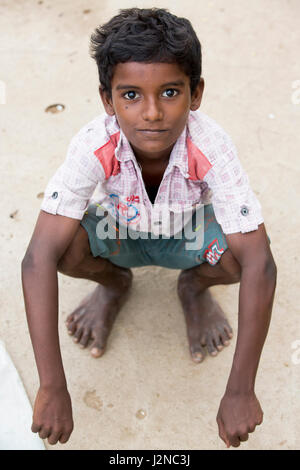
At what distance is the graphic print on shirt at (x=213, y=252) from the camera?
4.95 feet

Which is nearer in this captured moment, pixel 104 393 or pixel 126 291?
pixel 104 393

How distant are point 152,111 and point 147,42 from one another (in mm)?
144

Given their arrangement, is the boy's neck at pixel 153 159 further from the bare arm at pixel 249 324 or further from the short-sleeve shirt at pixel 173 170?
the bare arm at pixel 249 324

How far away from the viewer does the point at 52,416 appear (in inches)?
52.0

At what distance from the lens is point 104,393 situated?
169 cm

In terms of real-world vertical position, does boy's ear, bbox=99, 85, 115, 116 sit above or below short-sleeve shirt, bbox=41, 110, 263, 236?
above

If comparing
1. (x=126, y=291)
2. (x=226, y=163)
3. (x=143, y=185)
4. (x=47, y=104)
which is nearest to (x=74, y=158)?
(x=143, y=185)

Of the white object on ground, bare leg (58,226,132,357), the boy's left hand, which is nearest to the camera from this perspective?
the boy's left hand

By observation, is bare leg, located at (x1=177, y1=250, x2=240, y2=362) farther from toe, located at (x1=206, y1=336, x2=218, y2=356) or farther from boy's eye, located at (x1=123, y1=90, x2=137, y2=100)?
boy's eye, located at (x1=123, y1=90, x2=137, y2=100)

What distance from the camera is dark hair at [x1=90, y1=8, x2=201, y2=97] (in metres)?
1.17

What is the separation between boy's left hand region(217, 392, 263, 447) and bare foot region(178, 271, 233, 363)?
414mm

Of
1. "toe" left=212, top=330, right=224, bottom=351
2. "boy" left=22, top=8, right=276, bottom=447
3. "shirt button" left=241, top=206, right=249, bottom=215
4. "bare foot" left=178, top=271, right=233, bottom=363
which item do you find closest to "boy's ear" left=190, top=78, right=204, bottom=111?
"boy" left=22, top=8, right=276, bottom=447
